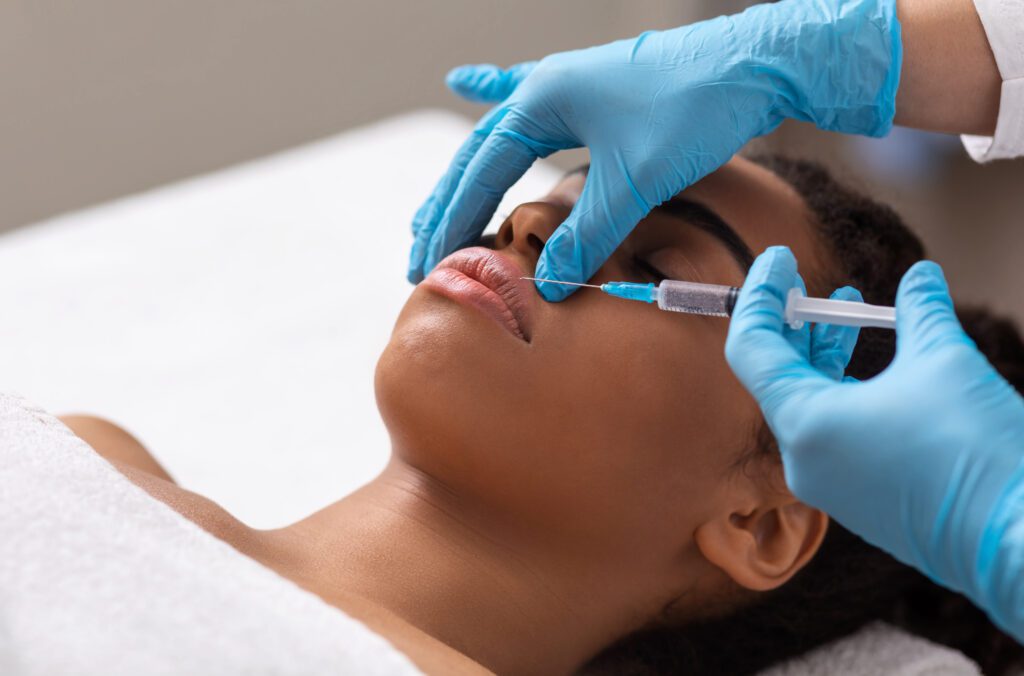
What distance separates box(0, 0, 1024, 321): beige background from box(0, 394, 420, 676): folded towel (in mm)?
2097

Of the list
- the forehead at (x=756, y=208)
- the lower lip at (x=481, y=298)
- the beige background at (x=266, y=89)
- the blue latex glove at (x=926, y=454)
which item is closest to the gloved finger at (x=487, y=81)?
the forehead at (x=756, y=208)

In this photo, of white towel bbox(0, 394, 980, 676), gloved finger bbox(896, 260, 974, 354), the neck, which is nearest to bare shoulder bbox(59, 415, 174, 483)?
the neck

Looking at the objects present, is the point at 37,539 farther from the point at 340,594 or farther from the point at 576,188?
the point at 576,188

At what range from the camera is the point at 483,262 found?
3.97ft

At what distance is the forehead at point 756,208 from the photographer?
1305mm

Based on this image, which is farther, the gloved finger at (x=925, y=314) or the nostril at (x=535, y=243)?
the nostril at (x=535, y=243)

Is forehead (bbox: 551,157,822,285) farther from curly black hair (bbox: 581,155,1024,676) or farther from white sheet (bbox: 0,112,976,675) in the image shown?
white sheet (bbox: 0,112,976,675)

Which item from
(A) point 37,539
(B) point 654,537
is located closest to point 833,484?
(B) point 654,537

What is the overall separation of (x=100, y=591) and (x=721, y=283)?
730mm

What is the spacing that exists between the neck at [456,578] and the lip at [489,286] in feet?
0.76

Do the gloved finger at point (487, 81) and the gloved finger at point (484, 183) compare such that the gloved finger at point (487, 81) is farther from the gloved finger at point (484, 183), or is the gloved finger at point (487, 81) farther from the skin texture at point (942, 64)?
the skin texture at point (942, 64)

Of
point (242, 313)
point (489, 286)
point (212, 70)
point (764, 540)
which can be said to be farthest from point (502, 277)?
point (212, 70)

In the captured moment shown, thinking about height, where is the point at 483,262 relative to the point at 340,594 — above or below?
above

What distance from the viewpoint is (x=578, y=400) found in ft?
3.81
